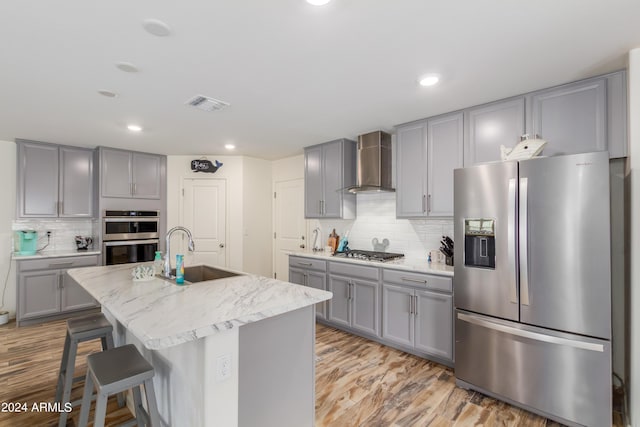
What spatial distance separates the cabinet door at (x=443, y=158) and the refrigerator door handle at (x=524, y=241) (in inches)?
33.2

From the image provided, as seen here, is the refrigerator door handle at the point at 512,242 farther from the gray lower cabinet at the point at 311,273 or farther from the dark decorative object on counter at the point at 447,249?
the gray lower cabinet at the point at 311,273

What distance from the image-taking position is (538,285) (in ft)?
7.12

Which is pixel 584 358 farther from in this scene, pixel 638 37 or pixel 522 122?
pixel 638 37

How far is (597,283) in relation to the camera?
77.9 inches

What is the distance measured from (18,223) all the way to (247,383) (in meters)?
4.83

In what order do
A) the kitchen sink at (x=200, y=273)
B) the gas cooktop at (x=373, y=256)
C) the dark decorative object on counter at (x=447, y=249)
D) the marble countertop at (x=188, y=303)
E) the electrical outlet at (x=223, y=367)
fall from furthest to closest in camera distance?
1. the gas cooktop at (x=373, y=256)
2. the dark decorative object on counter at (x=447, y=249)
3. the kitchen sink at (x=200, y=273)
4. the electrical outlet at (x=223, y=367)
5. the marble countertop at (x=188, y=303)

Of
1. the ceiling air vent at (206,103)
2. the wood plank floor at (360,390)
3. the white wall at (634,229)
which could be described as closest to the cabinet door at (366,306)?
the wood plank floor at (360,390)

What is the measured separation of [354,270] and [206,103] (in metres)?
2.33

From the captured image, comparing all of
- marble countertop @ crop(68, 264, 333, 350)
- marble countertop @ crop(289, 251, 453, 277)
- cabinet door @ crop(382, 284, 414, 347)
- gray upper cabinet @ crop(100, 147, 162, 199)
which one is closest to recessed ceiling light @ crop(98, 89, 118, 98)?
marble countertop @ crop(68, 264, 333, 350)

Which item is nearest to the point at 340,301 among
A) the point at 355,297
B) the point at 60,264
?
the point at 355,297

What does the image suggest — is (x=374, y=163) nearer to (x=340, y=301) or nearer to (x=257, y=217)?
(x=340, y=301)

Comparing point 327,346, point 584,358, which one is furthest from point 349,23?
point 327,346

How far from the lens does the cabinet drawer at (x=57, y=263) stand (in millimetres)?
4035

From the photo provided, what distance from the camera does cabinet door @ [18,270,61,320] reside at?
13.2ft
